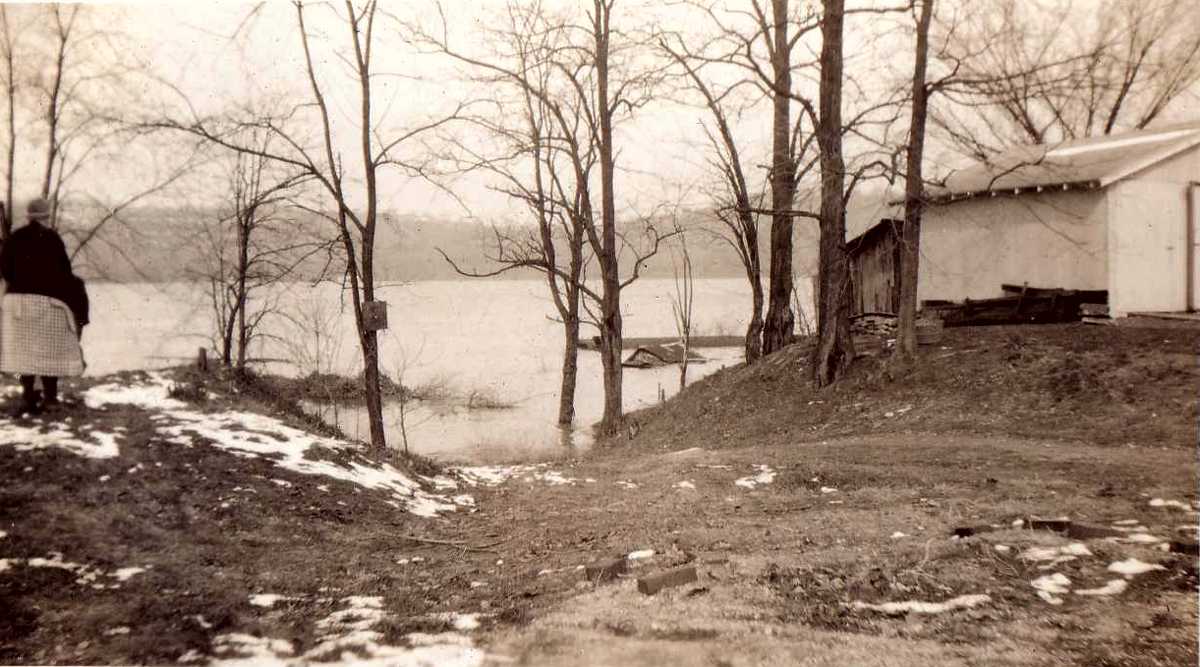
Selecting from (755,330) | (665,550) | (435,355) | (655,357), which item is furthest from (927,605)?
(435,355)

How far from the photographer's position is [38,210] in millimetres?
5785

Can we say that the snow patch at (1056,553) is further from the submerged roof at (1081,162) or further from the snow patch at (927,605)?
the submerged roof at (1081,162)

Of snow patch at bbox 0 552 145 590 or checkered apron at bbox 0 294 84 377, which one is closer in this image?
snow patch at bbox 0 552 145 590

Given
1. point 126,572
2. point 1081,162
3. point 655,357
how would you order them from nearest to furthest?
point 126,572
point 1081,162
point 655,357

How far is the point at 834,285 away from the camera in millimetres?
15445

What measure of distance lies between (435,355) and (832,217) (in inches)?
1737

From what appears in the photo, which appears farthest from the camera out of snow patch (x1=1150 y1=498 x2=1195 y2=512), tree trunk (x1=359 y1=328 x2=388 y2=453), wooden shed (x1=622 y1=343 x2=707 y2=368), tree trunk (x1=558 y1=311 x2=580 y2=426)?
wooden shed (x1=622 y1=343 x2=707 y2=368)

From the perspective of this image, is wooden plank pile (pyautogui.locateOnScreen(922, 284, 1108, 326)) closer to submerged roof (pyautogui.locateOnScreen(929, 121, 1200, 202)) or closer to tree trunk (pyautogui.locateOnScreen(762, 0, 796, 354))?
submerged roof (pyautogui.locateOnScreen(929, 121, 1200, 202))

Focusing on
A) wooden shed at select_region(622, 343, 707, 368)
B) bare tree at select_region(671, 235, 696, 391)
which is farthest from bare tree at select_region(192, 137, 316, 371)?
wooden shed at select_region(622, 343, 707, 368)

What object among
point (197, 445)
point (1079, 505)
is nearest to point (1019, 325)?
point (1079, 505)

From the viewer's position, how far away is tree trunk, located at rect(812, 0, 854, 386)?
15.1 m

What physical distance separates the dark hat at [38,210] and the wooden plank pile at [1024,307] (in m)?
15.5

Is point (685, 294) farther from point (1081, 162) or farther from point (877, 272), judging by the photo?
point (1081, 162)

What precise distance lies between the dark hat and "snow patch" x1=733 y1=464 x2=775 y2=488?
671cm
